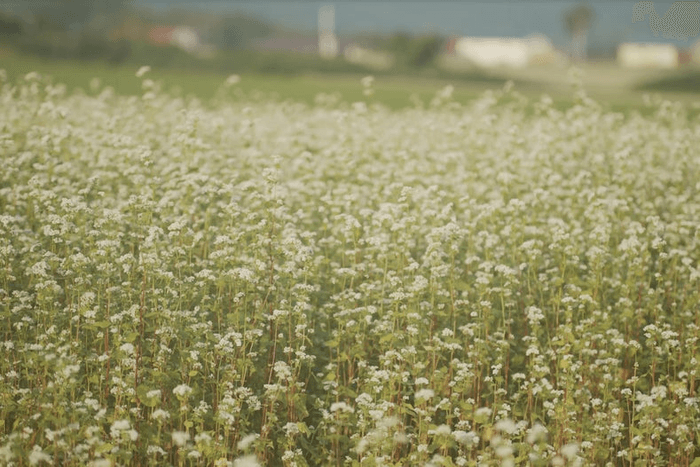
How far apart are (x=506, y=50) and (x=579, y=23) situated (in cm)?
2308

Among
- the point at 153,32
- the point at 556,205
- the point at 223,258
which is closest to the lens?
the point at 223,258

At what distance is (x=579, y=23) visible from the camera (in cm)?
11244

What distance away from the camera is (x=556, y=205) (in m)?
10.7

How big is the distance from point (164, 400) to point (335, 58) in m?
50.5

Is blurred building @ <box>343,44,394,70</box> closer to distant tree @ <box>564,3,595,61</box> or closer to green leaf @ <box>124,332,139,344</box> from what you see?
A: green leaf @ <box>124,332,139,344</box>

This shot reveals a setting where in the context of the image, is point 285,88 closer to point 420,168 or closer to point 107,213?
point 420,168

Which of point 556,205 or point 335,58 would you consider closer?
point 556,205

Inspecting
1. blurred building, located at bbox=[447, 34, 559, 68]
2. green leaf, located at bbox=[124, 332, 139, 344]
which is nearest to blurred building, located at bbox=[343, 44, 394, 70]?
blurred building, located at bbox=[447, 34, 559, 68]

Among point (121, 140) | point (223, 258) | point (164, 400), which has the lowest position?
point (164, 400)

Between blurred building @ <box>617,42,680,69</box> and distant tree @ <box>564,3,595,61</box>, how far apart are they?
18296mm

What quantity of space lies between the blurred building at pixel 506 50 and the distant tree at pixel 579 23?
33.4 ft

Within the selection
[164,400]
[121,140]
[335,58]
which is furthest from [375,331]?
[335,58]

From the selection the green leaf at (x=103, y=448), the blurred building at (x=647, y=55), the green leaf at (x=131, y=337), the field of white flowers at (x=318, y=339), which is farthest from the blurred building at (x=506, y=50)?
the green leaf at (x=103, y=448)

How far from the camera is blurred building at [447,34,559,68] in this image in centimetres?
9414
